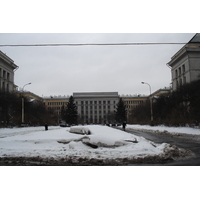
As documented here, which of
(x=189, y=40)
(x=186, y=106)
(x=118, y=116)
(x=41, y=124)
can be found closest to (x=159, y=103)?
(x=186, y=106)

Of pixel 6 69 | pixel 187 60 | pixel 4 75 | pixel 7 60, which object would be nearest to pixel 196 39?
pixel 187 60

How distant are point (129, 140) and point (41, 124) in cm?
3661

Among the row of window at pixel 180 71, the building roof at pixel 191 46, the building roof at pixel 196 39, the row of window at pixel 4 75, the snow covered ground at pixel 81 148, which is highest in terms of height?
the building roof at pixel 196 39

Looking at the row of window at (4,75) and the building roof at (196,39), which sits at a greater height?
the building roof at (196,39)

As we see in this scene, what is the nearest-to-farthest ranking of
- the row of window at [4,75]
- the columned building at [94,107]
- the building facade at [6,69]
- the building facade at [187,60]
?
the building facade at [187,60]
the building facade at [6,69]
the row of window at [4,75]
the columned building at [94,107]

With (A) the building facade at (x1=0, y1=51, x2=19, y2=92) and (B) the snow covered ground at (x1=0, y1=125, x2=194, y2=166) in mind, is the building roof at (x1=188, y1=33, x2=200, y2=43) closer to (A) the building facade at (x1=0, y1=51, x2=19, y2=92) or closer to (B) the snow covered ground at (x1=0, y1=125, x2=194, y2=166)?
(B) the snow covered ground at (x1=0, y1=125, x2=194, y2=166)

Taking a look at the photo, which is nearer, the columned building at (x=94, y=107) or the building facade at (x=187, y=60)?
the building facade at (x=187, y=60)

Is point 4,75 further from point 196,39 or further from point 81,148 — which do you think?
point 196,39

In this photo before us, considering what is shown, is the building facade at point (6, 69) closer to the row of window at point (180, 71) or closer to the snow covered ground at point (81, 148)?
the snow covered ground at point (81, 148)

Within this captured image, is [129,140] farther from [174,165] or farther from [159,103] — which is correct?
[159,103]

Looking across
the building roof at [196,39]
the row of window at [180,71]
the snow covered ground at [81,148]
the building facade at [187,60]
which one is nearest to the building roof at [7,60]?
the snow covered ground at [81,148]

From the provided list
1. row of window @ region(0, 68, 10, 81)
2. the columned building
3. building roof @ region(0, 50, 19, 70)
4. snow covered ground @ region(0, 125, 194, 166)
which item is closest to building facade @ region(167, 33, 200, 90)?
snow covered ground @ region(0, 125, 194, 166)

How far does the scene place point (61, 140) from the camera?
34.6 feet

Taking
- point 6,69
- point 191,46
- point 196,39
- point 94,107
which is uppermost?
point 94,107
